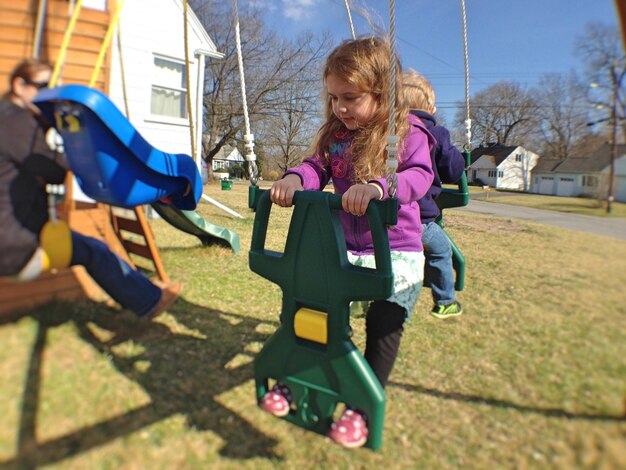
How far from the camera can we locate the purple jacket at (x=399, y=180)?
1.20 meters

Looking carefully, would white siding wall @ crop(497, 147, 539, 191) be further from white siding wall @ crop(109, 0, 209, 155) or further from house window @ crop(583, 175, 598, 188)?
white siding wall @ crop(109, 0, 209, 155)

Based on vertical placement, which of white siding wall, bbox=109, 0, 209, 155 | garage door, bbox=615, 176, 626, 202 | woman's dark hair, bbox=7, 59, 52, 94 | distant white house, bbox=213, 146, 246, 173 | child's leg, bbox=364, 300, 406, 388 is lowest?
child's leg, bbox=364, 300, 406, 388

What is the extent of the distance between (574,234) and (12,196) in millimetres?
1422

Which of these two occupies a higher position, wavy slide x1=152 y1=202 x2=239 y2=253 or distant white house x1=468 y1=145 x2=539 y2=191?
distant white house x1=468 y1=145 x2=539 y2=191

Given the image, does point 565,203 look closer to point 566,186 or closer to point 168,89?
point 566,186

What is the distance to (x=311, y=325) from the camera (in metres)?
1.06

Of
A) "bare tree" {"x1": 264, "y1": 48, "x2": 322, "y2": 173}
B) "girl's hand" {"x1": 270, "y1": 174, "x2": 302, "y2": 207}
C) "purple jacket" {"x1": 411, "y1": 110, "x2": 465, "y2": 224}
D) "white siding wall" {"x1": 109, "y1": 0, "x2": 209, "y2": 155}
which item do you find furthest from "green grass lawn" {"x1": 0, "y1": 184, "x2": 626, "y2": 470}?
"bare tree" {"x1": 264, "y1": 48, "x2": 322, "y2": 173}

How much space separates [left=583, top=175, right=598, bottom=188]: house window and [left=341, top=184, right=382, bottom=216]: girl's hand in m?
0.47

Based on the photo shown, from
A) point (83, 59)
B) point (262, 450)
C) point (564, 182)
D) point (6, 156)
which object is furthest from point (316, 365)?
point (83, 59)

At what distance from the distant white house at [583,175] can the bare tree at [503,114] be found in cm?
17

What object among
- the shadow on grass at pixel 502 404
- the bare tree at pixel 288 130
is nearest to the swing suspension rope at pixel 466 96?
the shadow on grass at pixel 502 404

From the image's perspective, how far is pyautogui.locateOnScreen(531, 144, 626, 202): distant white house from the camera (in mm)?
806

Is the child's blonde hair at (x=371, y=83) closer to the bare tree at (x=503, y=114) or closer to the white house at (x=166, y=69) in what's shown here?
the bare tree at (x=503, y=114)

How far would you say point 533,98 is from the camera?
109cm
